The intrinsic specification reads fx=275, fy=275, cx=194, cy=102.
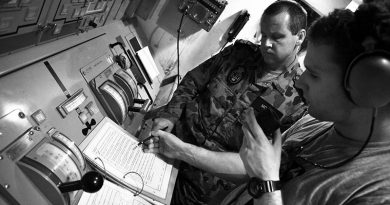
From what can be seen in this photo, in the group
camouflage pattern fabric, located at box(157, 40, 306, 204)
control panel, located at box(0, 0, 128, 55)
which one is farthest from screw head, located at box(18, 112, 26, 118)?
camouflage pattern fabric, located at box(157, 40, 306, 204)

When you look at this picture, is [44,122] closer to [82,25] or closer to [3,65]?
[3,65]

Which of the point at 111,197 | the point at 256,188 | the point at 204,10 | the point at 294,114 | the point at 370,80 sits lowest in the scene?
the point at 294,114

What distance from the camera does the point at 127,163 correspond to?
107 centimetres

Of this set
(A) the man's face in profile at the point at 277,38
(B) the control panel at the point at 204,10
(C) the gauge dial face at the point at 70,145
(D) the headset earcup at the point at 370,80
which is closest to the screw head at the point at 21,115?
(C) the gauge dial face at the point at 70,145

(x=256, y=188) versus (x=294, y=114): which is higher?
(x=256, y=188)

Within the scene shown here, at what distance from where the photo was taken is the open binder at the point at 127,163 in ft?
3.24

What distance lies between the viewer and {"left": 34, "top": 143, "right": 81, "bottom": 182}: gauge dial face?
74 centimetres

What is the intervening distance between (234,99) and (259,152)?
68 cm

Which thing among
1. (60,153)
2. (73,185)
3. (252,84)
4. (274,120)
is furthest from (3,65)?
(252,84)

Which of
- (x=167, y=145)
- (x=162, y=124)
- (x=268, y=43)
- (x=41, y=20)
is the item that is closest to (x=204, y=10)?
(x=268, y=43)

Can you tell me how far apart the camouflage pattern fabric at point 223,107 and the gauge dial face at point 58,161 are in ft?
2.50

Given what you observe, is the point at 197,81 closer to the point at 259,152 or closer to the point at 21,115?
the point at 259,152

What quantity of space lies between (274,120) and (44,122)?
0.75m

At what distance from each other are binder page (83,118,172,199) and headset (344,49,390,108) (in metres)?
0.77
